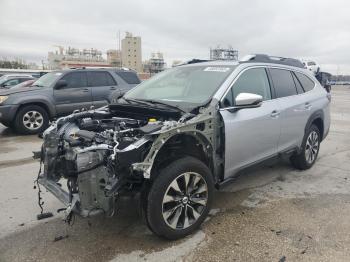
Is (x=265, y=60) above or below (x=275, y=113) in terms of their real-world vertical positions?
above

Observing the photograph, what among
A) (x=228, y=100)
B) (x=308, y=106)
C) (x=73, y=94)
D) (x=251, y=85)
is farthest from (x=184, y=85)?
(x=73, y=94)

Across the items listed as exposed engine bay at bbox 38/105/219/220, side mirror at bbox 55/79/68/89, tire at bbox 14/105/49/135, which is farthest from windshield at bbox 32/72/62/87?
exposed engine bay at bbox 38/105/219/220

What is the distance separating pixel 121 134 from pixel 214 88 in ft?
4.28

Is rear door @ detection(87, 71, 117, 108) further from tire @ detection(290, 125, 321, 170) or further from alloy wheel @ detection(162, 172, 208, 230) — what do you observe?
alloy wheel @ detection(162, 172, 208, 230)

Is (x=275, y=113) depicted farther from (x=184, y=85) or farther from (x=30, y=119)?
(x=30, y=119)

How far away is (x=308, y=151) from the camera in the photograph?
18.7ft

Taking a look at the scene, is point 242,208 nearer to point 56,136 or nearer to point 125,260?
point 125,260

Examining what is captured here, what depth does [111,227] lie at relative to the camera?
3693 millimetres

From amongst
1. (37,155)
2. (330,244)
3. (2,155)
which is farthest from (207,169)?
(2,155)

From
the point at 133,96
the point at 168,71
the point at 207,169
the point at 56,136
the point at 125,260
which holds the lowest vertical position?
the point at 125,260

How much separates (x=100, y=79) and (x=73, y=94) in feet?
3.40

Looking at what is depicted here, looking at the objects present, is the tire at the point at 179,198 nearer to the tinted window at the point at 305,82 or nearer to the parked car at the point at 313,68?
the tinted window at the point at 305,82

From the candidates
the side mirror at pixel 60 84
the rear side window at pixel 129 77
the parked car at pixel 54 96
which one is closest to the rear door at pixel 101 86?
the parked car at pixel 54 96

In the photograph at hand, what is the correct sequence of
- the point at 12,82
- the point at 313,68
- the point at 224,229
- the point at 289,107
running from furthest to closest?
the point at 313,68 → the point at 12,82 → the point at 289,107 → the point at 224,229
